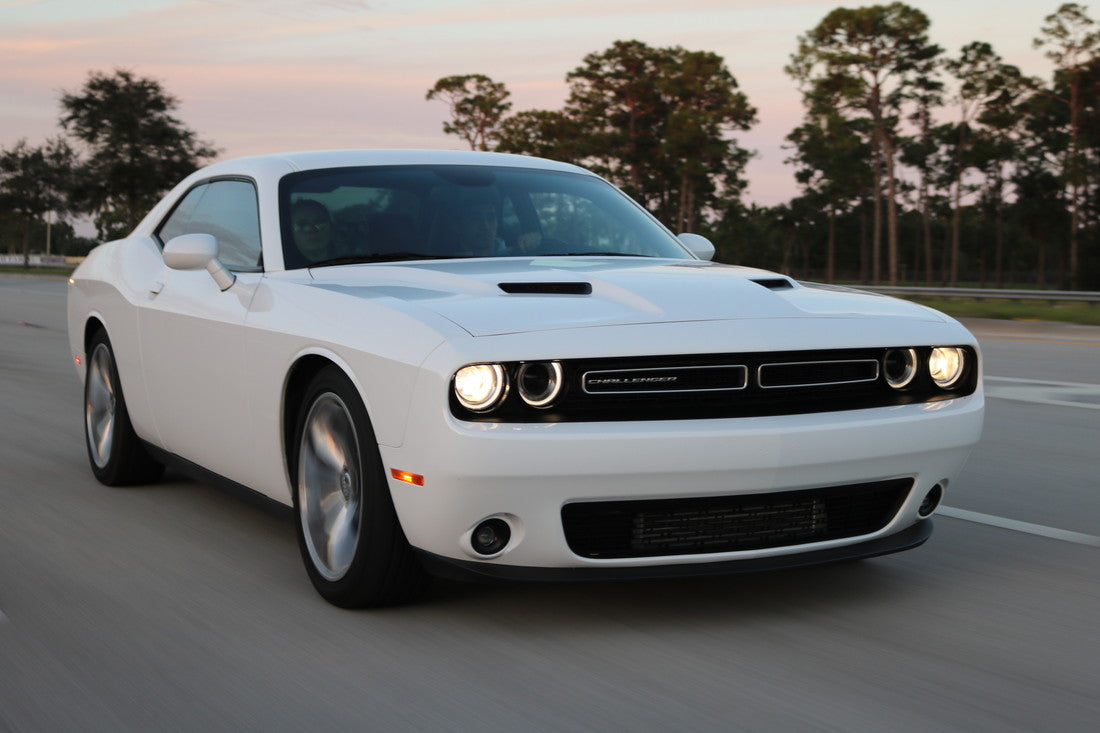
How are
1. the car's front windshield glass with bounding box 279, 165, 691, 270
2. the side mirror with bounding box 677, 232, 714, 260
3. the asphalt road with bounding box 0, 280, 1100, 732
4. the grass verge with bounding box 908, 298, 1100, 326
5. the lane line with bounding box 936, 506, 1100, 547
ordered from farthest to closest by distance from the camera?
the grass verge with bounding box 908, 298, 1100, 326
the side mirror with bounding box 677, 232, 714, 260
the lane line with bounding box 936, 506, 1100, 547
the car's front windshield glass with bounding box 279, 165, 691, 270
the asphalt road with bounding box 0, 280, 1100, 732

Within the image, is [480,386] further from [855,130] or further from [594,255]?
[855,130]

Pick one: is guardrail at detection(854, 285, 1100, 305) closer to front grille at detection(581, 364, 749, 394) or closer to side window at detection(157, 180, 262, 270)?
side window at detection(157, 180, 262, 270)

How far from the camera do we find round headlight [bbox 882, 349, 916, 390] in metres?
4.13

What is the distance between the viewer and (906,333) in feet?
13.5

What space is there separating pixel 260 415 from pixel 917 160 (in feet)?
230

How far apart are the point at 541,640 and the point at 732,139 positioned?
64.6 m

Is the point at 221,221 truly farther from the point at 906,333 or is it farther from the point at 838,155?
the point at 838,155

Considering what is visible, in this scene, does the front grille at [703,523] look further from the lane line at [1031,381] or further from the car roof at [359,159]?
the lane line at [1031,381]

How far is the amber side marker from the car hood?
15.8 inches

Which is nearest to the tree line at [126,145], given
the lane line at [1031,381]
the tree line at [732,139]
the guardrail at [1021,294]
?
the tree line at [732,139]

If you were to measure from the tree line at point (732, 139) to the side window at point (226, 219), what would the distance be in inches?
1877

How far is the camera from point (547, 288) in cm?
411

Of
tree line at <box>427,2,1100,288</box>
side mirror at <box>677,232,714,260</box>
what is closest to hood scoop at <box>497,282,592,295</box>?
side mirror at <box>677,232,714,260</box>

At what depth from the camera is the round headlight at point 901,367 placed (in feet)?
13.6
